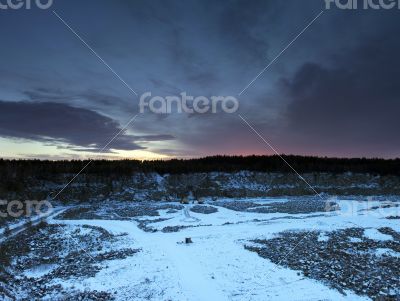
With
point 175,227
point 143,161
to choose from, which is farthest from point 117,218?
point 143,161

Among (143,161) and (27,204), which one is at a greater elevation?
(143,161)

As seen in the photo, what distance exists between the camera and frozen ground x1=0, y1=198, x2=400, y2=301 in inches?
658

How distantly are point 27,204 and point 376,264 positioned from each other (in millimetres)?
43335

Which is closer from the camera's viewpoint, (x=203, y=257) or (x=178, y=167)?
(x=203, y=257)

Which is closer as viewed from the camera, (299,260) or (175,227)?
(299,260)

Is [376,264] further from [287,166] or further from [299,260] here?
[287,166]

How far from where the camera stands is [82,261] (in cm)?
2172

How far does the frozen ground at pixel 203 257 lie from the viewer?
658 inches

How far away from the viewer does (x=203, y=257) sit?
22.2m

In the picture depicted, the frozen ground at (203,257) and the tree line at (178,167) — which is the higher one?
the tree line at (178,167)

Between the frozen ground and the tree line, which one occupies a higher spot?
the tree line

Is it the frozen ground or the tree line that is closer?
A: the frozen ground

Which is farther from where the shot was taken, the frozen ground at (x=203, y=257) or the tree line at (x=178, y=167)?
the tree line at (x=178, y=167)

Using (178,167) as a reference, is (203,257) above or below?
below
